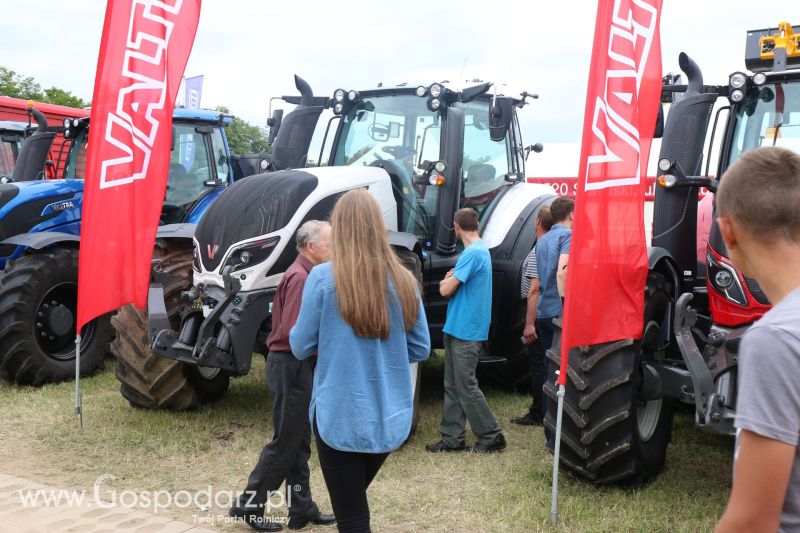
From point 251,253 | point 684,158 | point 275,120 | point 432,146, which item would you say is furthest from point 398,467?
point 275,120

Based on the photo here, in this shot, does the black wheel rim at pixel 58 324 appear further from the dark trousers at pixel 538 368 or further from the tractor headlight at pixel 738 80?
the tractor headlight at pixel 738 80

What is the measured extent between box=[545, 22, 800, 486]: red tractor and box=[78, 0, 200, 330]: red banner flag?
9.87 feet

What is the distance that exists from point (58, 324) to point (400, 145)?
3550 millimetres

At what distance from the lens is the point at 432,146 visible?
21.7 ft

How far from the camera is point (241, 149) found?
44406 millimetres

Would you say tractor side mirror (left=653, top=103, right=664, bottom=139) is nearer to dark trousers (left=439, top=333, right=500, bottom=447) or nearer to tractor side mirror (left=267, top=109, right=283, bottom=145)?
dark trousers (left=439, top=333, right=500, bottom=447)

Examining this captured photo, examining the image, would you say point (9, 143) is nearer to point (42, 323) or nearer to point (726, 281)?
point (42, 323)

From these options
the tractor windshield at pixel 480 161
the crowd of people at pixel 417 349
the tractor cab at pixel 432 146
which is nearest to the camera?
the crowd of people at pixel 417 349

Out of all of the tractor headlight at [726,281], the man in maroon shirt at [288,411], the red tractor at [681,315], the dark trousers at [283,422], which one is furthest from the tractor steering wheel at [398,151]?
the tractor headlight at [726,281]

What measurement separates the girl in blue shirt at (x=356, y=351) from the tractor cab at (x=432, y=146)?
132 inches

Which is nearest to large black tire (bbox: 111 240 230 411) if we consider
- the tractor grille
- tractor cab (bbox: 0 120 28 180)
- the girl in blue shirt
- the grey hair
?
the grey hair

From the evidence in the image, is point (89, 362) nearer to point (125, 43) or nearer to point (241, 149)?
point (125, 43)

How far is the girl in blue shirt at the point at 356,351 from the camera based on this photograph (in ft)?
9.71

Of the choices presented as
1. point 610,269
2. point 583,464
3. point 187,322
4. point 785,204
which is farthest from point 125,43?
point 785,204
